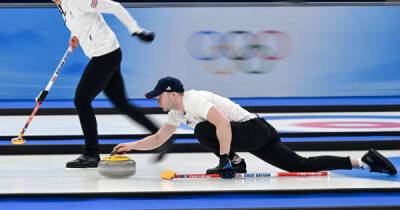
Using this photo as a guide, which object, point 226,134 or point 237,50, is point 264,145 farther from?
point 237,50

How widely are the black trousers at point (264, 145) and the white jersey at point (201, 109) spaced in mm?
67

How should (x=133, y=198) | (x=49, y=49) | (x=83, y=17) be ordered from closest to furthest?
(x=133, y=198) → (x=83, y=17) → (x=49, y=49)

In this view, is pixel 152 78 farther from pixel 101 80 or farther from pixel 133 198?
pixel 133 198

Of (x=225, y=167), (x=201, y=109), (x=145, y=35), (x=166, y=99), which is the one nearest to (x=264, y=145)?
(x=225, y=167)

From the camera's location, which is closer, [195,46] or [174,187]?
[174,187]

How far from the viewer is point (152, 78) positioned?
10922 mm

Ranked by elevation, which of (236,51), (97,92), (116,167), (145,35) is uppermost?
(236,51)

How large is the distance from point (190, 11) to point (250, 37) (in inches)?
32.5

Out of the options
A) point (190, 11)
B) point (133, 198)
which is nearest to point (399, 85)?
point (190, 11)

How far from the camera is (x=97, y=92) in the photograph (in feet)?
22.1

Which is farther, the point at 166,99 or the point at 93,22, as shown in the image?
the point at 93,22

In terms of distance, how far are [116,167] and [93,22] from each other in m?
1.28

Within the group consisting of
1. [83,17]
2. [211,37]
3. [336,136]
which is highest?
[211,37]

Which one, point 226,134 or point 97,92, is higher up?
point 97,92
